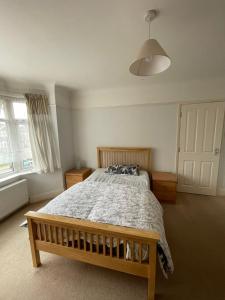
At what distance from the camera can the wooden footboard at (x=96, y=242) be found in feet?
4.28

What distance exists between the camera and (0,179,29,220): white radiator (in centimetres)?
259

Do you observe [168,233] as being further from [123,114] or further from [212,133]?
[123,114]

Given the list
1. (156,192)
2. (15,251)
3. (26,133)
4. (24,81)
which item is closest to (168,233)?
(156,192)

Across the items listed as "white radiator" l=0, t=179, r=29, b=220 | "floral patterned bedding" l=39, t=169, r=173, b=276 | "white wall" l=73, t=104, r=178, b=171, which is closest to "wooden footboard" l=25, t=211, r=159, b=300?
"floral patterned bedding" l=39, t=169, r=173, b=276

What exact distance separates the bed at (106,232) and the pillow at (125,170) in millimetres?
1102

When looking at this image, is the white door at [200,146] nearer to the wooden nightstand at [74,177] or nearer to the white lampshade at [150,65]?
the white lampshade at [150,65]

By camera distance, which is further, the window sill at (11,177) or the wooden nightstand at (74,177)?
the wooden nightstand at (74,177)

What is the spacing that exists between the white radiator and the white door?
3387 millimetres

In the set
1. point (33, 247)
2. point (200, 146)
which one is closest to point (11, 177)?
point (33, 247)

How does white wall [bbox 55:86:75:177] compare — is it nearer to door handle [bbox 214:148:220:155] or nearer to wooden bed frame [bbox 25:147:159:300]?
wooden bed frame [bbox 25:147:159:300]

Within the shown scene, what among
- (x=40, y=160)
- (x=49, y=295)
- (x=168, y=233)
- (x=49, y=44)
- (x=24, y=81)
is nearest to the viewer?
(x=49, y=295)

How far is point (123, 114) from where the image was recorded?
3.60 meters

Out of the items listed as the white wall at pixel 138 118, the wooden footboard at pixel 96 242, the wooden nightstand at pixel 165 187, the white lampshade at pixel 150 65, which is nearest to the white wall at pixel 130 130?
the white wall at pixel 138 118

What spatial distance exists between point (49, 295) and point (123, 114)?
3240 mm
